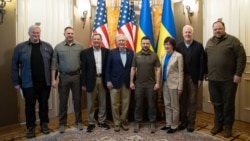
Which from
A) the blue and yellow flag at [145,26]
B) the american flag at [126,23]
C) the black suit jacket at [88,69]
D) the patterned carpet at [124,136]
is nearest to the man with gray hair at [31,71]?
the patterned carpet at [124,136]

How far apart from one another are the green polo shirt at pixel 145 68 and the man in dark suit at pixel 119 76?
13 centimetres

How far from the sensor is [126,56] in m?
3.28

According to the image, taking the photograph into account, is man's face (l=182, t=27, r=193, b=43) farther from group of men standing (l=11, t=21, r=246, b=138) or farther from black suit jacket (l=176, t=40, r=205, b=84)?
black suit jacket (l=176, t=40, r=205, b=84)

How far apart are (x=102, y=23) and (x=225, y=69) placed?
7.10 feet

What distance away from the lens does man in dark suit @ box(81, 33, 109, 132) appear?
3230 millimetres

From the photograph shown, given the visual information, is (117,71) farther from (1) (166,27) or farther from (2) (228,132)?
(2) (228,132)

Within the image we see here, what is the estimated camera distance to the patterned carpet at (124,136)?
293 cm

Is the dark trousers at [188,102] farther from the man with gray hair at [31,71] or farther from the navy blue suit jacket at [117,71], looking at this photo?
the man with gray hair at [31,71]

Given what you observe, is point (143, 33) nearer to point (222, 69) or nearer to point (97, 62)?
point (97, 62)

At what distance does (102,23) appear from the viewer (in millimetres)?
4027

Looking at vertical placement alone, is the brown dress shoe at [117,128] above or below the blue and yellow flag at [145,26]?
below

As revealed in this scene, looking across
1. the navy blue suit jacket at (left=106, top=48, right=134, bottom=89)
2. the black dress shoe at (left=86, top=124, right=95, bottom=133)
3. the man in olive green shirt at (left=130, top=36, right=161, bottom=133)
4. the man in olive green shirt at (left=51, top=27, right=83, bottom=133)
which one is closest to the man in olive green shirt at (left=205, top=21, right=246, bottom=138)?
the man in olive green shirt at (left=130, top=36, right=161, bottom=133)

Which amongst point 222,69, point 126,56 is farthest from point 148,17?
point 222,69

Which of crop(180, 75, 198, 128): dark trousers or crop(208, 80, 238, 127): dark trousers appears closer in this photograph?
crop(208, 80, 238, 127): dark trousers
